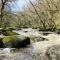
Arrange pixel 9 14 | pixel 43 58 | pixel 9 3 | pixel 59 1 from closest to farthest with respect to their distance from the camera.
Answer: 1. pixel 43 58
2. pixel 59 1
3. pixel 9 3
4. pixel 9 14

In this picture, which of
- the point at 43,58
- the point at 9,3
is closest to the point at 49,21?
the point at 9,3

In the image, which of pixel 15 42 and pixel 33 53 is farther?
pixel 15 42

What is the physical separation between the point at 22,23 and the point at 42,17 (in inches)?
957

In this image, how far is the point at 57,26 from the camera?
32.1 meters

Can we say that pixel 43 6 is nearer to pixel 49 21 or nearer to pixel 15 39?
pixel 49 21

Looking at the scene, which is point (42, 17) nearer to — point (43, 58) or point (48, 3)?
point (48, 3)

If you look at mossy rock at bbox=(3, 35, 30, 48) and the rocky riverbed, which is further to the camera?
mossy rock at bbox=(3, 35, 30, 48)

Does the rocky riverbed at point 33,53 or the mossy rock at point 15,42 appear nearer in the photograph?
the rocky riverbed at point 33,53

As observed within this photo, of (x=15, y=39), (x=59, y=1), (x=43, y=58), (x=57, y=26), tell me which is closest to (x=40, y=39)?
(x=15, y=39)

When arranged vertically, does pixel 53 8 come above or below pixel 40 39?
above

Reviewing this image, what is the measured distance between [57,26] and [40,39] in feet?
50.8

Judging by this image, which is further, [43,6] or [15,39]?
[43,6]

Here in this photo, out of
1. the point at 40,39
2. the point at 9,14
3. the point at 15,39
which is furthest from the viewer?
the point at 9,14

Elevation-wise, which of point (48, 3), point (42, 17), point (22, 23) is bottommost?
point (22, 23)
